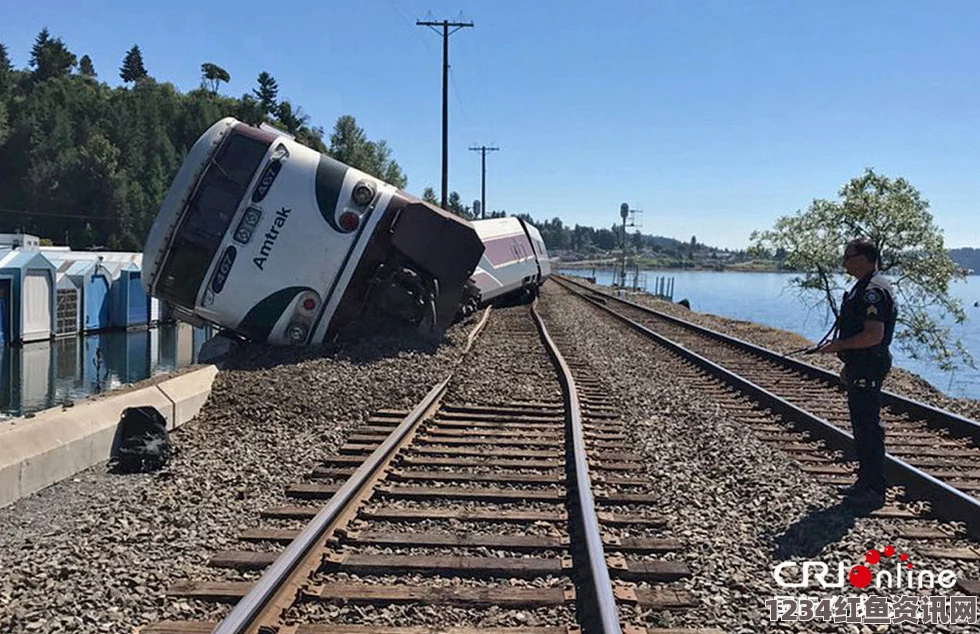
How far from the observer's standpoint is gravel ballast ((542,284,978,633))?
13.3 ft

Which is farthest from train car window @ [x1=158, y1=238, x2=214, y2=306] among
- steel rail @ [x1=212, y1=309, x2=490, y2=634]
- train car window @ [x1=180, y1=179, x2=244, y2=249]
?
steel rail @ [x1=212, y1=309, x2=490, y2=634]

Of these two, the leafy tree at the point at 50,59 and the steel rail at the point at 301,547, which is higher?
the leafy tree at the point at 50,59

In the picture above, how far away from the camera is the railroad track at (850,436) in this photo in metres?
5.36

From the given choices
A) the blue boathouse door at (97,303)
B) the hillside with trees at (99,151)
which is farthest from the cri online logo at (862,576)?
the hillside with trees at (99,151)

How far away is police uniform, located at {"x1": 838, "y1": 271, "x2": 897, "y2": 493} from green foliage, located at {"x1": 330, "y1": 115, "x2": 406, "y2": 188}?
110 m

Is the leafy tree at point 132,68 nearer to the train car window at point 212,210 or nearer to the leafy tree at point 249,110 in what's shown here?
the leafy tree at point 249,110

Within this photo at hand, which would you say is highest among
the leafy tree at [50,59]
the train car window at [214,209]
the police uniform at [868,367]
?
the leafy tree at [50,59]

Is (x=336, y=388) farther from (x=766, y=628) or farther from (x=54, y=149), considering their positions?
(x=54, y=149)

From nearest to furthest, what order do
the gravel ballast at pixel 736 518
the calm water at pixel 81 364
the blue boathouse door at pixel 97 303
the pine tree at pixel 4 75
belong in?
1. the gravel ballast at pixel 736 518
2. the calm water at pixel 81 364
3. the blue boathouse door at pixel 97 303
4. the pine tree at pixel 4 75

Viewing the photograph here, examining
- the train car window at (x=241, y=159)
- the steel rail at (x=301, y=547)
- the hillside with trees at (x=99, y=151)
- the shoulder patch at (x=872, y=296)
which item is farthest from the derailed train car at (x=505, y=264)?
the hillside with trees at (x=99, y=151)

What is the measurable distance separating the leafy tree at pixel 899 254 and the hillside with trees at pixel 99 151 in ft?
234

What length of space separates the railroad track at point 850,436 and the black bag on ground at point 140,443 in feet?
17.7

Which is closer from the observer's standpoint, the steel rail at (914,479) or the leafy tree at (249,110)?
the steel rail at (914,479)

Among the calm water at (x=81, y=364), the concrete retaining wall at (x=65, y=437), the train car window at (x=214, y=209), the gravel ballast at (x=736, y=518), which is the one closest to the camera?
the gravel ballast at (x=736, y=518)
